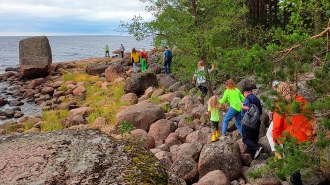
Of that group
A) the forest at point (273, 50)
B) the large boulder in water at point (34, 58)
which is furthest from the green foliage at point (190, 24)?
the large boulder in water at point (34, 58)

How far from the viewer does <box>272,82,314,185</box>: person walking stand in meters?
4.25

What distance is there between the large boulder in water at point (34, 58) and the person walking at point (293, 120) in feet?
95.0

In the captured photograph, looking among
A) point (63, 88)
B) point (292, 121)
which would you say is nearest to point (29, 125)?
point (63, 88)

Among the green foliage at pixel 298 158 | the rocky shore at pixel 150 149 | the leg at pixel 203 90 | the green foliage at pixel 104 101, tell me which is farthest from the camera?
the green foliage at pixel 104 101

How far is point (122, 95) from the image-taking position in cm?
1859

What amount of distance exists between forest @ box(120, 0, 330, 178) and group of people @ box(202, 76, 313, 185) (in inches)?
5.5

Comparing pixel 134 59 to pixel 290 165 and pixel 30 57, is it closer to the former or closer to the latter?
pixel 30 57

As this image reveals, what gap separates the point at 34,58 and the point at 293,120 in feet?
98.2

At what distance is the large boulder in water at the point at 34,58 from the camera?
30.8 m

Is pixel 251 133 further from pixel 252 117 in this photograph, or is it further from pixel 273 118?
pixel 273 118

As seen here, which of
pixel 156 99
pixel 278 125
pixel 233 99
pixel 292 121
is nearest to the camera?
pixel 292 121

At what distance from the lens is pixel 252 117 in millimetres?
7441

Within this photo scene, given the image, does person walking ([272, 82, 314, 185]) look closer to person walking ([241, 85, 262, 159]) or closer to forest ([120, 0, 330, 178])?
forest ([120, 0, 330, 178])

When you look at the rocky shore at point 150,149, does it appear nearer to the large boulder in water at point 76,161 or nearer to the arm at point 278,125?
the large boulder in water at point 76,161
